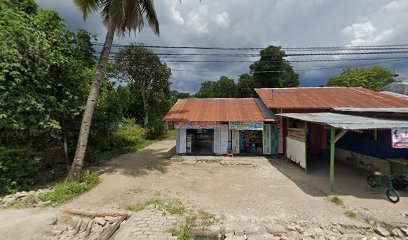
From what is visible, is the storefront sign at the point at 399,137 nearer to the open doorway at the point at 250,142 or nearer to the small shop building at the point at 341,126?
the small shop building at the point at 341,126

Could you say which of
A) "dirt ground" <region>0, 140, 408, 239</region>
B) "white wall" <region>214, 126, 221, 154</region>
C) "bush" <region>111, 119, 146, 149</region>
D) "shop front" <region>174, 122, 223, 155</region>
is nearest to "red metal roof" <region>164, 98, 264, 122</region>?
"shop front" <region>174, 122, 223, 155</region>

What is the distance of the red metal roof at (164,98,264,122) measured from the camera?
13156 mm

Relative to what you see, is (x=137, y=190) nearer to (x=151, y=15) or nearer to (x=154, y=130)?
(x=151, y=15)

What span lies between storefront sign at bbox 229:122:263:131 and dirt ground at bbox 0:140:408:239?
2.13 m

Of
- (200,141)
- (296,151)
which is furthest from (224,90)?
(296,151)

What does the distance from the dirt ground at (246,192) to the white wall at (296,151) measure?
0.46 metres

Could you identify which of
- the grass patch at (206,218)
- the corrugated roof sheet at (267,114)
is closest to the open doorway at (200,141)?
the corrugated roof sheet at (267,114)

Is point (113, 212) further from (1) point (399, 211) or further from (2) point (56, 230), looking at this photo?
(1) point (399, 211)

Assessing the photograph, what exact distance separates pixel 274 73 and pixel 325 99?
20.7m

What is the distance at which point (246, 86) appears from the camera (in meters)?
35.8

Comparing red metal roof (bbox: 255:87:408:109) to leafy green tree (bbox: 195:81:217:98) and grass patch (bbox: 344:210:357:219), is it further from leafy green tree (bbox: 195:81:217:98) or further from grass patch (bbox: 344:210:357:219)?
leafy green tree (bbox: 195:81:217:98)

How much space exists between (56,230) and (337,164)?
44.0 feet

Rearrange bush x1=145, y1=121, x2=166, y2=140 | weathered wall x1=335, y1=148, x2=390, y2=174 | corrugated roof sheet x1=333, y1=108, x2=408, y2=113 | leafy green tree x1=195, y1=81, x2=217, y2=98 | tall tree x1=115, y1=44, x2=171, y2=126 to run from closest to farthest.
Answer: corrugated roof sheet x1=333, y1=108, x2=408, y2=113 → weathered wall x1=335, y1=148, x2=390, y2=174 → bush x1=145, y1=121, x2=166, y2=140 → tall tree x1=115, y1=44, x2=171, y2=126 → leafy green tree x1=195, y1=81, x2=217, y2=98

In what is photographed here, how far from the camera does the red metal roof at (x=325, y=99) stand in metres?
12.8
